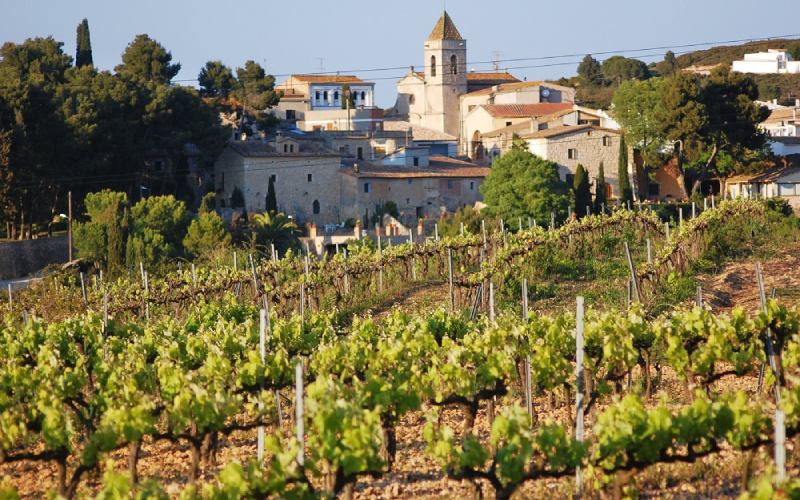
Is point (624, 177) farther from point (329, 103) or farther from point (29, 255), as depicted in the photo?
point (329, 103)

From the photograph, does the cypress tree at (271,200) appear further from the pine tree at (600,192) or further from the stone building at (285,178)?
the pine tree at (600,192)

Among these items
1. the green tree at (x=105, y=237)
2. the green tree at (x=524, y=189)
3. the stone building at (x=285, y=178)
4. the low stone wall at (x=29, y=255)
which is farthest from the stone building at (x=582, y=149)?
the green tree at (x=105, y=237)

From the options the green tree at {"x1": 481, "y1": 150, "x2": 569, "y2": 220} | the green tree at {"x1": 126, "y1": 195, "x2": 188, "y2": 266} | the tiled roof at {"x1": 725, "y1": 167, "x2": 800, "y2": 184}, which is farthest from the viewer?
the tiled roof at {"x1": 725, "y1": 167, "x2": 800, "y2": 184}

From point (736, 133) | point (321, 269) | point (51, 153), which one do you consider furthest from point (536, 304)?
point (736, 133)

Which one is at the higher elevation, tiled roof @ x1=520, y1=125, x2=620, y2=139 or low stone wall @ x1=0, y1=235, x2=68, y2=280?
tiled roof @ x1=520, y1=125, x2=620, y2=139

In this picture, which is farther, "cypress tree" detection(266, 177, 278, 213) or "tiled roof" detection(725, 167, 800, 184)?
"tiled roof" detection(725, 167, 800, 184)

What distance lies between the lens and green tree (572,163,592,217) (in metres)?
53.8

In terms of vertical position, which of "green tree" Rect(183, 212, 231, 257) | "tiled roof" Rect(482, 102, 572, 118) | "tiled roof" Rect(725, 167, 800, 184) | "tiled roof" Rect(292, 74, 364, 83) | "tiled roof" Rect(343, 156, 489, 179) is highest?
"tiled roof" Rect(292, 74, 364, 83)

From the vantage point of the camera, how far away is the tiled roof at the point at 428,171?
5919cm

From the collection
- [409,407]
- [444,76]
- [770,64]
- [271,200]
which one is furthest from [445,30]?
[409,407]

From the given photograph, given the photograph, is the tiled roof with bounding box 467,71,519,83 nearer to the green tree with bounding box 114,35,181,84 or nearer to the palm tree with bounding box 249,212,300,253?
the green tree with bounding box 114,35,181,84

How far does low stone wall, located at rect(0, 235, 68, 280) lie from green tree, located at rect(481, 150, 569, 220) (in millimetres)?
13974

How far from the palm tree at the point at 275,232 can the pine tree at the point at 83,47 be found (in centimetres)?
1809

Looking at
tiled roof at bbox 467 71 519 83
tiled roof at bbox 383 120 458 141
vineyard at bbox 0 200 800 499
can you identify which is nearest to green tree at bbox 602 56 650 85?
tiled roof at bbox 467 71 519 83
